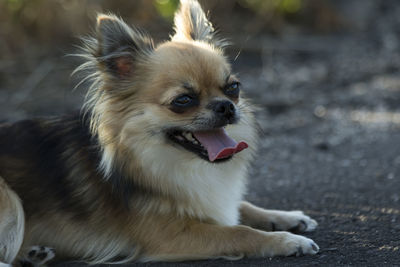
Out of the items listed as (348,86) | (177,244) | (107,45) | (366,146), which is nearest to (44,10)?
(348,86)

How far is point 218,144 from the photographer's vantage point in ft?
13.3

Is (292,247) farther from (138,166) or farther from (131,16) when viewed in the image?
(131,16)

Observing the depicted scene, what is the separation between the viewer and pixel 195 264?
3891 millimetres

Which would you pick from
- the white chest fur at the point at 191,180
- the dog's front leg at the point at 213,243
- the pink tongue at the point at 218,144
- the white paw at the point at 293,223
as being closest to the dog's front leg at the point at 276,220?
the white paw at the point at 293,223

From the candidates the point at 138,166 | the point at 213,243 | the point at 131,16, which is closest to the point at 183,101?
the point at 138,166

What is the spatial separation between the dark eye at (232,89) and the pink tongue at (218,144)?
0.29 metres

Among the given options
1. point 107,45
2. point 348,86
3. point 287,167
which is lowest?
point 287,167

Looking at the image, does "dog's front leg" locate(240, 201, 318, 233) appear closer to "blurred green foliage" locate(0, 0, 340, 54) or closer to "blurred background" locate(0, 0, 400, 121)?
"blurred background" locate(0, 0, 400, 121)

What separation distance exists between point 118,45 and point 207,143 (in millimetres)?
947

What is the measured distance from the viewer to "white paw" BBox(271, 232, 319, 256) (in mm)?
3877

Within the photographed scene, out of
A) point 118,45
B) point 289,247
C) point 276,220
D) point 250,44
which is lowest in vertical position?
point 276,220

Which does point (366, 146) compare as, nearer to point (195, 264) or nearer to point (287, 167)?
point (287, 167)

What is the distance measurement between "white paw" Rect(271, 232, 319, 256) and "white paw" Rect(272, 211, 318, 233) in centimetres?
63

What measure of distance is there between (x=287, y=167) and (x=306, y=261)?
3.04 meters
